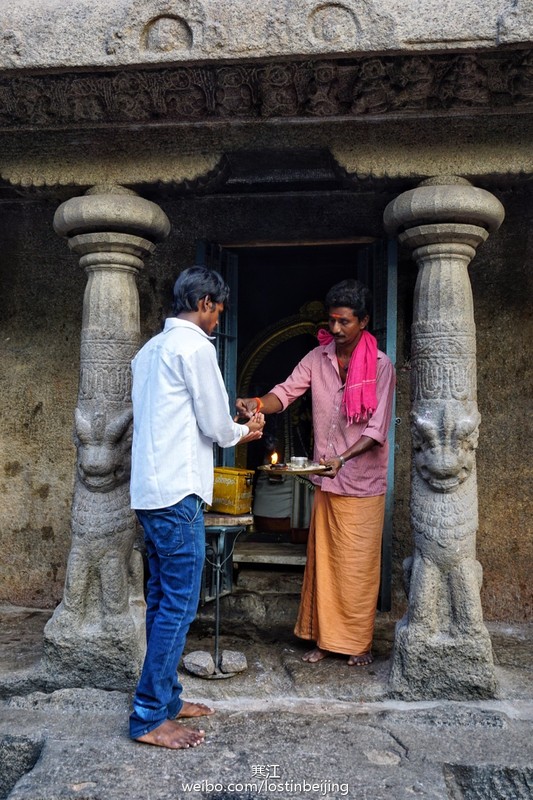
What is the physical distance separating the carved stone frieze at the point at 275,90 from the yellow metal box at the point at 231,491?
164 cm

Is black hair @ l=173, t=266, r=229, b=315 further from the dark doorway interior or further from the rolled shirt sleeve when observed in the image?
the dark doorway interior

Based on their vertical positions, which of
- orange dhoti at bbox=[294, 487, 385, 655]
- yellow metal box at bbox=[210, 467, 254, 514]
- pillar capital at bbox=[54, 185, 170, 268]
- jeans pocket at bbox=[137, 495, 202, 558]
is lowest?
orange dhoti at bbox=[294, 487, 385, 655]

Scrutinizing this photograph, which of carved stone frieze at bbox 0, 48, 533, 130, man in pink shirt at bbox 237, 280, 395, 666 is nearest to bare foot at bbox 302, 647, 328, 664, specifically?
man in pink shirt at bbox 237, 280, 395, 666

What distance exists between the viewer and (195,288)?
3.06 meters

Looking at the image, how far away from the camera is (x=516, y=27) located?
3053mm

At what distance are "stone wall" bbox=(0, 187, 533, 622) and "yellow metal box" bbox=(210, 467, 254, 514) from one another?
48.4 inches

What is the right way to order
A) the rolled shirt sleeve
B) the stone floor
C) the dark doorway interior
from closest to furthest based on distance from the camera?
the stone floor → the rolled shirt sleeve → the dark doorway interior

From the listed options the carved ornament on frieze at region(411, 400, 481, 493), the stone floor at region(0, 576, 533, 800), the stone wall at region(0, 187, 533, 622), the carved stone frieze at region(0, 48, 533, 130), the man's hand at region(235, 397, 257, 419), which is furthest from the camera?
the stone wall at region(0, 187, 533, 622)

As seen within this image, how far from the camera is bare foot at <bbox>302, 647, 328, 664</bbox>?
12.9 ft

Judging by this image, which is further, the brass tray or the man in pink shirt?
the man in pink shirt

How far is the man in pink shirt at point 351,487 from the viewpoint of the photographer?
12.7ft

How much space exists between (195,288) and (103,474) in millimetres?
1052

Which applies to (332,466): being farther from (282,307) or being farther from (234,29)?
(282,307)

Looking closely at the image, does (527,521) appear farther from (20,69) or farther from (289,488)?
(20,69)
